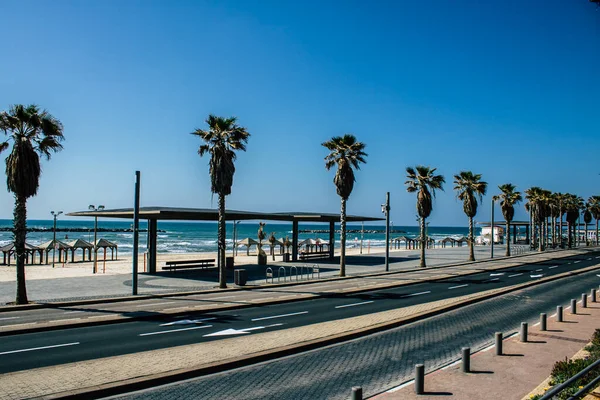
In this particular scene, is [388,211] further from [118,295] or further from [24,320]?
[24,320]

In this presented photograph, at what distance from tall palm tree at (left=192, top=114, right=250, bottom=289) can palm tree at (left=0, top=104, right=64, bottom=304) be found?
9384 millimetres

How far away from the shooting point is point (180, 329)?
16703 millimetres

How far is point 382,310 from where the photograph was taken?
68.2 feet

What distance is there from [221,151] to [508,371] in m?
21.9

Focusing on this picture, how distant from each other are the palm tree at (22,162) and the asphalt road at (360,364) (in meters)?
15.3

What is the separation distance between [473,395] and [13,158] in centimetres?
2208

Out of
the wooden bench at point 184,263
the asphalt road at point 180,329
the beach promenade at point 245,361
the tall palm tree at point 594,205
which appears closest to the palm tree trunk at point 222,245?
the asphalt road at point 180,329

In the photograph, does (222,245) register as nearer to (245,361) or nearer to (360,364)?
(245,361)

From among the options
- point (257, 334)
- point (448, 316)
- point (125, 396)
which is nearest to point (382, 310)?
point (448, 316)

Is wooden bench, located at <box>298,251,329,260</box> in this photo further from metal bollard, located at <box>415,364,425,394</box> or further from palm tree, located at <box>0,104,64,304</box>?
metal bollard, located at <box>415,364,425,394</box>

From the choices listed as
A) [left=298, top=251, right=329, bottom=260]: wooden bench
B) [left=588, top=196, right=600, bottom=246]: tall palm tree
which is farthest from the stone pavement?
[left=588, top=196, right=600, bottom=246]: tall palm tree

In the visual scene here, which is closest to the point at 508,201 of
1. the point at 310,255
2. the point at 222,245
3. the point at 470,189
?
the point at 470,189

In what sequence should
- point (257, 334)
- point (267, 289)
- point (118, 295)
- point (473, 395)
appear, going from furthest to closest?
1. point (267, 289)
2. point (118, 295)
3. point (257, 334)
4. point (473, 395)

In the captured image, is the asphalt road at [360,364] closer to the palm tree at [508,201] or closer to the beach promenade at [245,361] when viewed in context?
the beach promenade at [245,361]
